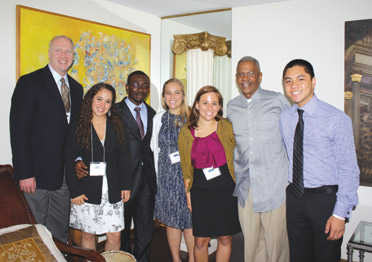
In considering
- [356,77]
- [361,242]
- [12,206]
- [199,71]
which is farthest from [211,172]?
[199,71]

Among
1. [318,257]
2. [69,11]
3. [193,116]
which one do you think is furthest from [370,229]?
[69,11]

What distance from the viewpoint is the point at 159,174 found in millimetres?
2941

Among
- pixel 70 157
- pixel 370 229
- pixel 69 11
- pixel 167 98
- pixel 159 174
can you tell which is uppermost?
pixel 69 11

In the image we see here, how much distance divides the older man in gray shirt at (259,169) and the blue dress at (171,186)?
21.3 inches

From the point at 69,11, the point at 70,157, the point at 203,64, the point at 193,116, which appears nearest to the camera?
the point at 70,157

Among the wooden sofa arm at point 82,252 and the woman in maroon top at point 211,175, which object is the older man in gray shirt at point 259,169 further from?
the wooden sofa arm at point 82,252

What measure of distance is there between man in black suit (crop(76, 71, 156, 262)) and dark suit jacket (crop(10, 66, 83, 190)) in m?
0.63

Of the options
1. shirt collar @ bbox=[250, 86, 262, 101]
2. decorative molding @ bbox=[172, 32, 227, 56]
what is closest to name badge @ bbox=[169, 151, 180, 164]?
shirt collar @ bbox=[250, 86, 262, 101]

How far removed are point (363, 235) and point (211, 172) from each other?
1463 mm

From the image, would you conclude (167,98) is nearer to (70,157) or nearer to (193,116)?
(193,116)

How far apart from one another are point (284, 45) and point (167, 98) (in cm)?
162

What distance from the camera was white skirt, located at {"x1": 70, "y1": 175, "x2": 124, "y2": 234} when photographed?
248 cm

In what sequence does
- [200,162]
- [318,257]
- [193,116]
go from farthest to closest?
[193,116] < [200,162] < [318,257]

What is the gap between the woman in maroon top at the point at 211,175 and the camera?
2.57 metres
